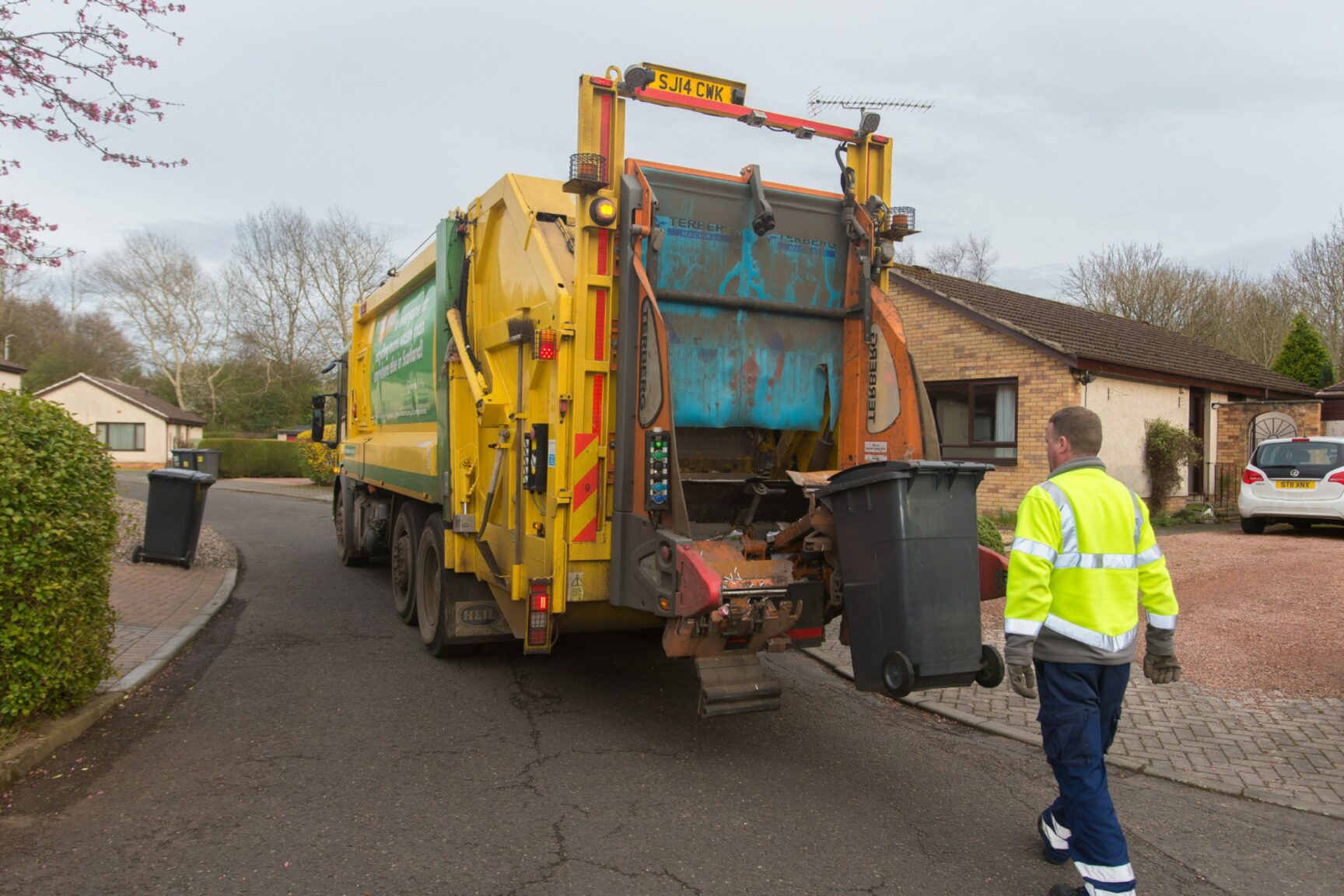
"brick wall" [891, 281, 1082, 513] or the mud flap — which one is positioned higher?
"brick wall" [891, 281, 1082, 513]

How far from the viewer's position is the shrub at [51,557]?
4246mm

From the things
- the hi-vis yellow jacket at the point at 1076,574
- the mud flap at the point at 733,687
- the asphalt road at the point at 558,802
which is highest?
the hi-vis yellow jacket at the point at 1076,574

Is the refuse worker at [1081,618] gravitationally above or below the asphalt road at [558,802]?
above

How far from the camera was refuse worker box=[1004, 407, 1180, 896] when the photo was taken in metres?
3.13

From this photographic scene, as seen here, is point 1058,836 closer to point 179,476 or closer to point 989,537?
point 989,537

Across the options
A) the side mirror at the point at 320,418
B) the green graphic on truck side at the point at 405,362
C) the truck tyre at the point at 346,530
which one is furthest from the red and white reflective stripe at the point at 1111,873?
the side mirror at the point at 320,418

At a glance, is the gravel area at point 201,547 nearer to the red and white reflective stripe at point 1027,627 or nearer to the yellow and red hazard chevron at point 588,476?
the yellow and red hazard chevron at point 588,476

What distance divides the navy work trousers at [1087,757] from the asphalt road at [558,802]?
36cm

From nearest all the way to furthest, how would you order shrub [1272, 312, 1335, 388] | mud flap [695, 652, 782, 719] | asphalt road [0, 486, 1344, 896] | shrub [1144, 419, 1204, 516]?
asphalt road [0, 486, 1344, 896]
mud flap [695, 652, 782, 719]
shrub [1144, 419, 1204, 516]
shrub [1272, 312, 1335, 388]

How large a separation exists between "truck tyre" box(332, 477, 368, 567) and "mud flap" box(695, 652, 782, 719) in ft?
23.0

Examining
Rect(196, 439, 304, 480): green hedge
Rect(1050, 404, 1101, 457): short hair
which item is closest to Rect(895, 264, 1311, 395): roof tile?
Rect(1050, 404, 1101, 457): short hair

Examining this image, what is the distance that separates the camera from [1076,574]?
3248mm

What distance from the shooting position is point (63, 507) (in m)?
4.52

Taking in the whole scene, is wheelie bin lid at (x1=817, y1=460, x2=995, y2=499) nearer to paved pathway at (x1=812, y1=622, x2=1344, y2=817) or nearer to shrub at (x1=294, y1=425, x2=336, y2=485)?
paved pathway at (x1=812, y1=622, x2=1344, y2=817)
